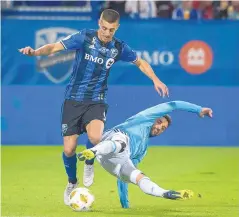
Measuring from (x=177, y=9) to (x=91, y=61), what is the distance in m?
8.68

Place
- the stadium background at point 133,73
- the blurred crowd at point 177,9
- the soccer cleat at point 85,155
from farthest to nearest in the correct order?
1. the blurred crowd at point 177,9
2. the stadium background at point 133,73
3. the soccer cleat at point 85,155

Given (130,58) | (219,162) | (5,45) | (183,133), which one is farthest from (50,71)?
(130,58)

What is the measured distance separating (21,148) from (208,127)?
147 inches

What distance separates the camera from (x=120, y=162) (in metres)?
10.6

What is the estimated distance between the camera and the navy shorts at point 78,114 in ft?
37.4

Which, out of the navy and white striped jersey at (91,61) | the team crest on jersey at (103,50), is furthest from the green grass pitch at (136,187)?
the team crest on jersey at (103,50)

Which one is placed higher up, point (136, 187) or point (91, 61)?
point (91, 61)

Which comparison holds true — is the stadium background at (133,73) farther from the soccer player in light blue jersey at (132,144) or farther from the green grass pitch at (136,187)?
the soccer player in light blue jersey at (132,144)

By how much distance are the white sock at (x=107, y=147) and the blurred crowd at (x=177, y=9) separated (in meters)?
9.09

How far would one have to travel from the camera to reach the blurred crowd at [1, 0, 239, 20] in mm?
19469

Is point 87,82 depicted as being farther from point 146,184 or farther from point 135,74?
point 135,74

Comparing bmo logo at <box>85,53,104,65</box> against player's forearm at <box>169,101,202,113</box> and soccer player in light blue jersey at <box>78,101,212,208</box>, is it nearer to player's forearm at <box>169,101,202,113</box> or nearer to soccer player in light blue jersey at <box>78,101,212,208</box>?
soccer player in light blue jersey at <box>78,101,212,208</box>

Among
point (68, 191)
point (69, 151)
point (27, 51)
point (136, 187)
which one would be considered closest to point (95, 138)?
point (69, 151)

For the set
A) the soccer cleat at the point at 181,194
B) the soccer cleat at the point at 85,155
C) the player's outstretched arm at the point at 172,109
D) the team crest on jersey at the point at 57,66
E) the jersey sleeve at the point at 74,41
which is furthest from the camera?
the team crest on jersey at the point at 57,66
